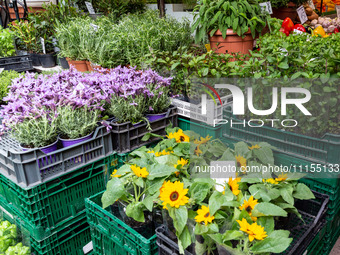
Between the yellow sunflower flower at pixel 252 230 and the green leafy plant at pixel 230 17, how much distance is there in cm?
204

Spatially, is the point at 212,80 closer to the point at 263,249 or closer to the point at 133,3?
the point at 263,249

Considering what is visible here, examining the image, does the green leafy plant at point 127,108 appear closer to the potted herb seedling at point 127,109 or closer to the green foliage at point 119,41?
the potted herb seedling at point 127,109

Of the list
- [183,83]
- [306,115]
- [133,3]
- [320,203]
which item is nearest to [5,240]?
[183,83]

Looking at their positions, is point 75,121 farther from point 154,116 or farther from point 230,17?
point 230,17

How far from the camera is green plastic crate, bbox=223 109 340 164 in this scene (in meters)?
1.45

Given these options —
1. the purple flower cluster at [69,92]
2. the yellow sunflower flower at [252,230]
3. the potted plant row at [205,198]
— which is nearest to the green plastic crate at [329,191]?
the potted plant row at [205,198]

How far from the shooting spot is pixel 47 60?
3934 millimetres

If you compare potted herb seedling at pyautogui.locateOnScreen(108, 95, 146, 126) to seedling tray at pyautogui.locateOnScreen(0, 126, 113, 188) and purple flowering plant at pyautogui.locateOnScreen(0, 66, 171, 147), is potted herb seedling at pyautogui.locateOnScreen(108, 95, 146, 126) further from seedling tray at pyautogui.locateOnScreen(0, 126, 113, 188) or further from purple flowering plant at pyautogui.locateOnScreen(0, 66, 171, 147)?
seedling tray at pyautogui.locateOnScreen(0, 126, 113, 188)

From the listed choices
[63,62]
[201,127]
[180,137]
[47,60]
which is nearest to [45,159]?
[180,137]

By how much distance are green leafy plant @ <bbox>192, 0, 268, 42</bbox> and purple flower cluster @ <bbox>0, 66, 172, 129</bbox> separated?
97 centimetres

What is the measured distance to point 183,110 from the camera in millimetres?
2105

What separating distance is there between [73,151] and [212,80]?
3.04ft

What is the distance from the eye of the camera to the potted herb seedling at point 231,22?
2.68 meters

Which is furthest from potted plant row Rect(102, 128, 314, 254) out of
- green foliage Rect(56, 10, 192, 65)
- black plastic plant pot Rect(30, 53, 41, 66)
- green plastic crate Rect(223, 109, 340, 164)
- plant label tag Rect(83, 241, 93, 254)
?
black plastic plant pot Rect(30, 53, 41, 66)
